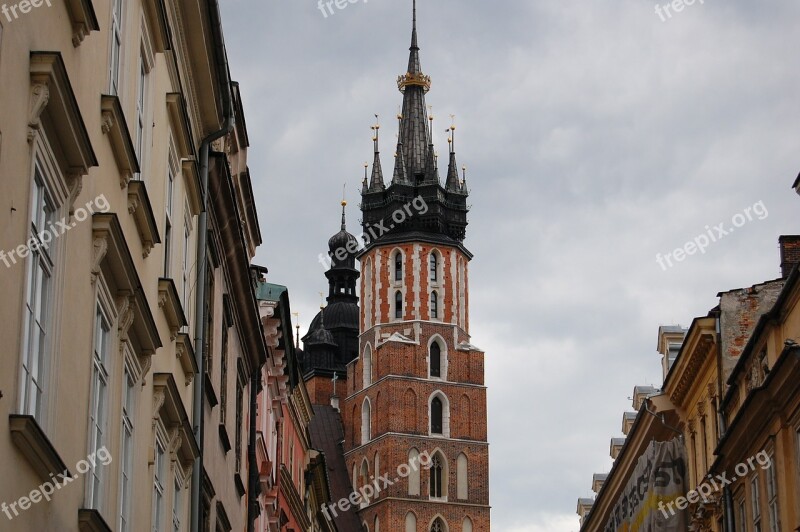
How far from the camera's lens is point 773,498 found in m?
25.7

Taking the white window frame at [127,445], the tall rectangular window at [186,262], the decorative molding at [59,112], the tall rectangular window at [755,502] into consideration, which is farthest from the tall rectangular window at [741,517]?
the decorative molding at [59,112]

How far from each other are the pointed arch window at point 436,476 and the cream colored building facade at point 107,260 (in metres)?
79.5

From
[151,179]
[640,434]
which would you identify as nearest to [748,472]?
[640,434]

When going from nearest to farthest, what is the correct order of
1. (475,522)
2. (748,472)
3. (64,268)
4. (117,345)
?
(64,268), (117,345), (748,472), (475,522)

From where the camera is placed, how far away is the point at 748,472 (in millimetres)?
27641

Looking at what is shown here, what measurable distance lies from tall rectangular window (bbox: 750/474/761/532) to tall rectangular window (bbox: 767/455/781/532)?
876 mm

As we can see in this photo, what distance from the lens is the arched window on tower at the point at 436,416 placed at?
102875 millimetres

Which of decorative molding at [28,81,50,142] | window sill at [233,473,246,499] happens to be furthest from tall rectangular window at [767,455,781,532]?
decorative molding at [28,81,50,142]

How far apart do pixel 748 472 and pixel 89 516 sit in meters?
17.8

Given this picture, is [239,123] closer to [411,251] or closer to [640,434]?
[640,434]

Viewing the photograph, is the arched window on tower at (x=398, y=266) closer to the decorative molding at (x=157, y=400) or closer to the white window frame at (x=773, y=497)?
the white window frame at (x=773, y=497)

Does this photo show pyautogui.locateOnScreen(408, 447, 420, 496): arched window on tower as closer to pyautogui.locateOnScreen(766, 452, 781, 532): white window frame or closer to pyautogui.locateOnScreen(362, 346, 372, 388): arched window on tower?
pyautogui.locateOnScreen(362, 346, 372, 388): arched window on tower

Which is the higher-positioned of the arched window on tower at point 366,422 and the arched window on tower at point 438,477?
the arched window on tower at point 366,422

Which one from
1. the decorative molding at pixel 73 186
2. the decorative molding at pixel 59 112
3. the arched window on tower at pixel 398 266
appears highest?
the arched window on tower at pixel 398 266
